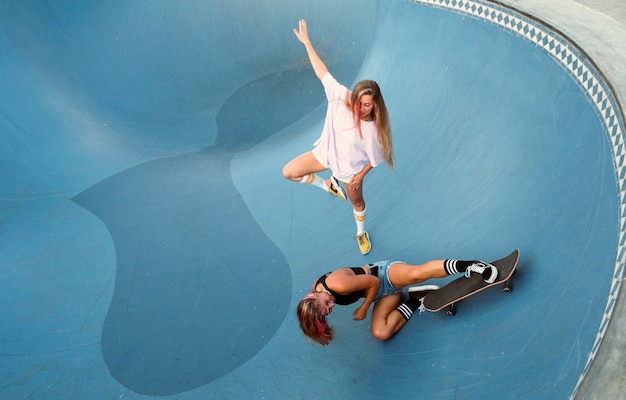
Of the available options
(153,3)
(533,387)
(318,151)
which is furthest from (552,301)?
(153,3)

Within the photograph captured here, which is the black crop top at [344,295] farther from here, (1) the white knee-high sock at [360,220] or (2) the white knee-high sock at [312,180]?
(2) the white knee-high sock at [312,180]

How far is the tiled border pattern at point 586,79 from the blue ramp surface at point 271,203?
0.02 metres

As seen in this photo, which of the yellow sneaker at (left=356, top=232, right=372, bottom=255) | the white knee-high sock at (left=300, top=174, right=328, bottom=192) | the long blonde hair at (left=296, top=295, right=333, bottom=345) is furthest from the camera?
the yellow sneaker at (left=356, top=232, right=372, bottom=255)

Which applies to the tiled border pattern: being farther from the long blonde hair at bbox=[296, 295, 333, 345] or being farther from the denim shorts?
the denim shorts

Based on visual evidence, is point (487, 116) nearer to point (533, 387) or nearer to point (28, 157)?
point (533, 387)

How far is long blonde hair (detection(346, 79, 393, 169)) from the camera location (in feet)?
10.8

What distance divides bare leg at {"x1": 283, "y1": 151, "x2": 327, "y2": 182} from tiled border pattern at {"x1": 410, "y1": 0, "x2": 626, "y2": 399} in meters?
1.95

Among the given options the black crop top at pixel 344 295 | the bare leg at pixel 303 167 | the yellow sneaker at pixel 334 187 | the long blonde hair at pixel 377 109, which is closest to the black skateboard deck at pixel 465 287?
the black crop top at pixel 344 295

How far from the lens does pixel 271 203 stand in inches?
207

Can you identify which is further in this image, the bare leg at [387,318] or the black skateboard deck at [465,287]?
the bare leg at [387,318]

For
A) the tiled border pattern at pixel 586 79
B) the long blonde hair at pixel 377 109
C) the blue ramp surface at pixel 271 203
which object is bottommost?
the blue ramp surface at pixel 271 203

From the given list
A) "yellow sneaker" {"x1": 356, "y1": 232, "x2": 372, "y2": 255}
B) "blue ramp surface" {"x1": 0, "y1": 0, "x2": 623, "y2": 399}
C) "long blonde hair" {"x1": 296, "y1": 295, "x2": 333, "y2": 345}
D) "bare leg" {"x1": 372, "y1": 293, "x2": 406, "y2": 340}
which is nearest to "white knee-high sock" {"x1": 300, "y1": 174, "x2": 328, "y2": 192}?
"yellow sneaker" {"x1": 356, "y1": 232, "x2": 372, "y2": 255}

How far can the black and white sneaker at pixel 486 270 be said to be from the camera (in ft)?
10.7

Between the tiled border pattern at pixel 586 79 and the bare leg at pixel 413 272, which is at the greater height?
the tiled border pattern at pixel 586 79
